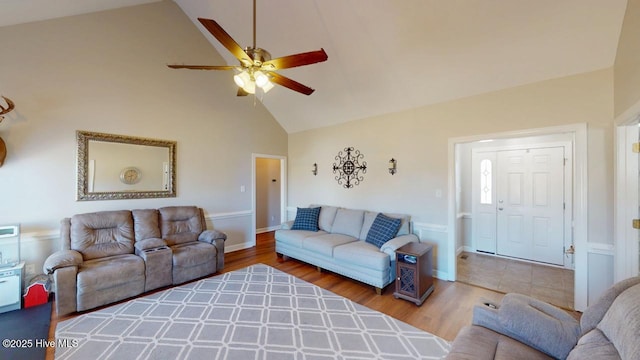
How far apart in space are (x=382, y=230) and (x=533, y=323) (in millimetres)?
2118

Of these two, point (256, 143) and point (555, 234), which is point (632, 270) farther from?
point (256, 143)

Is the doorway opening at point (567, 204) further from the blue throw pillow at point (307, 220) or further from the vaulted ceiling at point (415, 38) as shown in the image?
the blue throw pillow at point (307, 220)

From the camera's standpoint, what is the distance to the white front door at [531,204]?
13.3ft

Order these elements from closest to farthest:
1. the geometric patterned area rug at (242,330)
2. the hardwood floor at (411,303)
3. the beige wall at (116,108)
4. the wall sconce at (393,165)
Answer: the geometric patterned area rug at (242,330) → the hardwood floor at (411,303) → the beige wall at (116,108) → the wall sconce at (393,165)

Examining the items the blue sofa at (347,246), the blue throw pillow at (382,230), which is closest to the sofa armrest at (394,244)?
the blue sofa at (347,246)

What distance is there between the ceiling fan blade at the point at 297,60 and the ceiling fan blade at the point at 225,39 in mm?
159

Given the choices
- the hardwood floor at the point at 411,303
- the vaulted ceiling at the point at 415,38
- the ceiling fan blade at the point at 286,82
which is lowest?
the hardwood floor at the point at 411,303

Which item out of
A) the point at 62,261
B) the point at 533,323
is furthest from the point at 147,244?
the point at 533,323

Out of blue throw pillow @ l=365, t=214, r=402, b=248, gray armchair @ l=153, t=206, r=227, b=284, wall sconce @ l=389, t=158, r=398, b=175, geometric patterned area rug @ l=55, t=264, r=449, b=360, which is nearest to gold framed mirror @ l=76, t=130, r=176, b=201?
gray armchair @ l=153, t=206, r=227, b=284

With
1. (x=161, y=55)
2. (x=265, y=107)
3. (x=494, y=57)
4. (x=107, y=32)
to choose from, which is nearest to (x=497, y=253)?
(x=494, y=57)

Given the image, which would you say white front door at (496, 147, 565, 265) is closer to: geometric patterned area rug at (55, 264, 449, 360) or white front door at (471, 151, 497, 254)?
white front door at (471, 151, 497, 254)

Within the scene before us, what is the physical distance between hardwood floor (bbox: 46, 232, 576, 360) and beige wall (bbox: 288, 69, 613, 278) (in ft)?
1.78

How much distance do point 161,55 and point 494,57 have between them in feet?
15.4

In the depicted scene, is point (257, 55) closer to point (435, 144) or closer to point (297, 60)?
point (297, 60)
